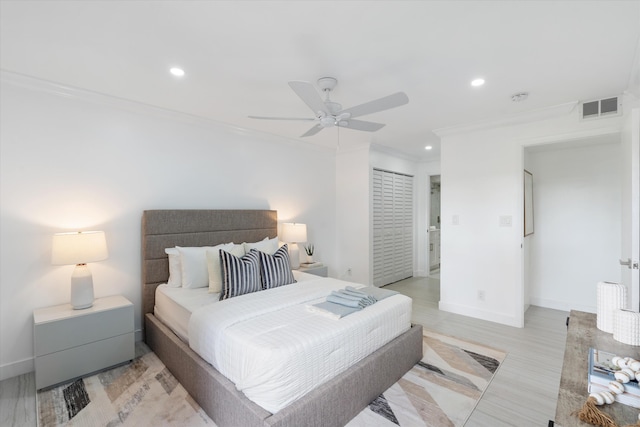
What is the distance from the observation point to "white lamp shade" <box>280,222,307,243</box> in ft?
13.3

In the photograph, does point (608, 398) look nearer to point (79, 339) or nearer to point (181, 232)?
point (79, 339)

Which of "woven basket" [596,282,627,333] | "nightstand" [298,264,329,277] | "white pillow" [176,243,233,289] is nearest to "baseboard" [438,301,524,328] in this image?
"nightstand" [298,264,329,277]

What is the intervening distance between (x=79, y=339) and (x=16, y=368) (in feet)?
2.14

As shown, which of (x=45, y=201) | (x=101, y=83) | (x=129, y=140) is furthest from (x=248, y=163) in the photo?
(x=45, y=201)

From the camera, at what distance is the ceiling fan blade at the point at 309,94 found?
1.81 meters

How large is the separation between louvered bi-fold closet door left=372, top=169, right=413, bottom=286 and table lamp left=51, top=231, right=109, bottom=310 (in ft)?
12.5

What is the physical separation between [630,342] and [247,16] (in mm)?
2741

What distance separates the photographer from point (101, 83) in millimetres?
2553

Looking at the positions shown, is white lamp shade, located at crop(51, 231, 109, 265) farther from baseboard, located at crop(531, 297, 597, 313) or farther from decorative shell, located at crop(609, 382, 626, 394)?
baseboard, located at crop(531, 297, 597, 313)

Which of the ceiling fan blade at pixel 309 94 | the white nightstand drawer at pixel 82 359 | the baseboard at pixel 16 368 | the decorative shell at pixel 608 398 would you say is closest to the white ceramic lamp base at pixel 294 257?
the white nightstand drawer at pixel 82 359

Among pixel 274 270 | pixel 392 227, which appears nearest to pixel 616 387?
pixel 274 270

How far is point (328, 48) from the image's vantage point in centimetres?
201

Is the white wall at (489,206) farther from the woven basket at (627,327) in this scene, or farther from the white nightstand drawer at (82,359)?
the white nightstand drawer at (82,359)

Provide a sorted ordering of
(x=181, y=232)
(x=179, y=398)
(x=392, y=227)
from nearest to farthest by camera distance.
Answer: (x=179, y=398), (x=181, y=232), (x=392, y=227)
